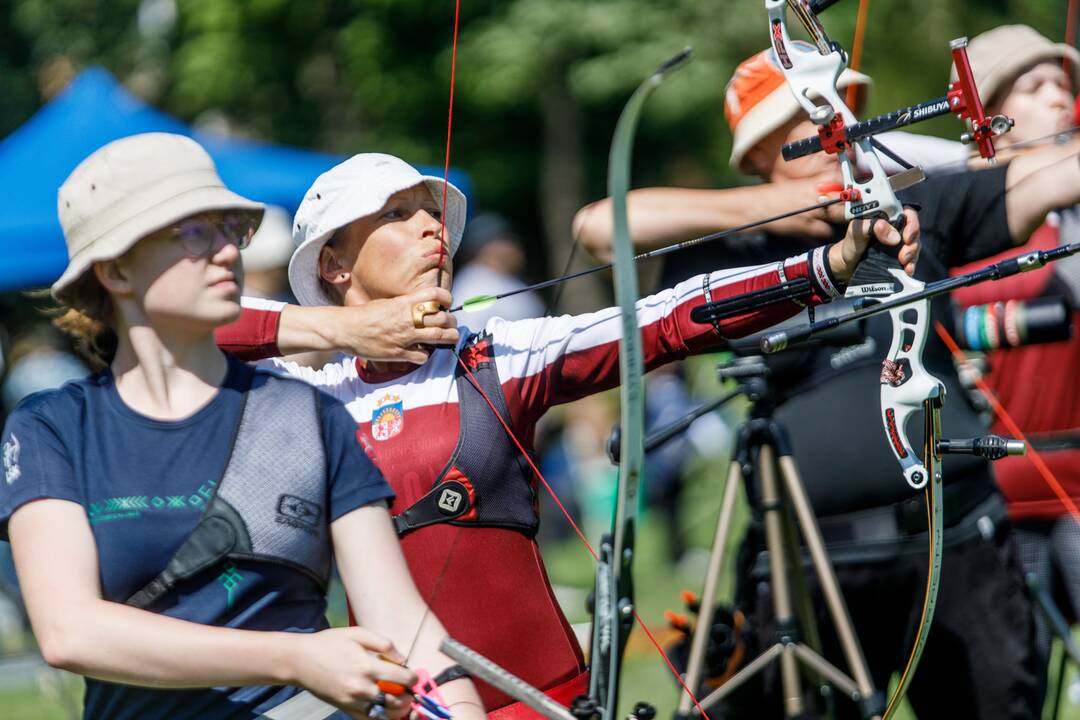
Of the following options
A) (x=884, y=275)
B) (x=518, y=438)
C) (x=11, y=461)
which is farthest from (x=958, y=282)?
(x=11, y=461)

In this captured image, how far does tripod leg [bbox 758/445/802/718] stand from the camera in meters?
2.86

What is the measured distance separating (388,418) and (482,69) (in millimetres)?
10570

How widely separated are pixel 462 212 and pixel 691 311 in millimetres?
471

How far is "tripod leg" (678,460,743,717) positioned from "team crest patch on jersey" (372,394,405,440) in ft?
3.13

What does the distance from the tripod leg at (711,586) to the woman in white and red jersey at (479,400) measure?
75 cm

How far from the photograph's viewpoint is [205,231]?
6.00ft

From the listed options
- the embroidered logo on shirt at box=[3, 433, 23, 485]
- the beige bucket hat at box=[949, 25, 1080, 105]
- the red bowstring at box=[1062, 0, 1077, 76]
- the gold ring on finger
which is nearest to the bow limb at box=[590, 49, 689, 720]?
the gold ring on finger

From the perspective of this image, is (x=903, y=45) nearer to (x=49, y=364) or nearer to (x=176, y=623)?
(x=49, y=364)

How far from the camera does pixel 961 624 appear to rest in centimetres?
278

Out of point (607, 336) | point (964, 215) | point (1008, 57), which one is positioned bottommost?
point (607, 336)

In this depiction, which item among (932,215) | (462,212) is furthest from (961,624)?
(462,212)

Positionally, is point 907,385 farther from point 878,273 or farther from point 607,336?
point 607,336

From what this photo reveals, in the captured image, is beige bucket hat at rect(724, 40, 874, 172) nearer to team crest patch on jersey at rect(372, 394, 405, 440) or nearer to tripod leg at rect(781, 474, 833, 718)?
tripod leg at rect(781, 474, 833, 718)

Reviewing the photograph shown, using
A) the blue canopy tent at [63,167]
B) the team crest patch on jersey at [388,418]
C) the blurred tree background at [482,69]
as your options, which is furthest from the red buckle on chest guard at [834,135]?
the blurred tree background at [482,69]
